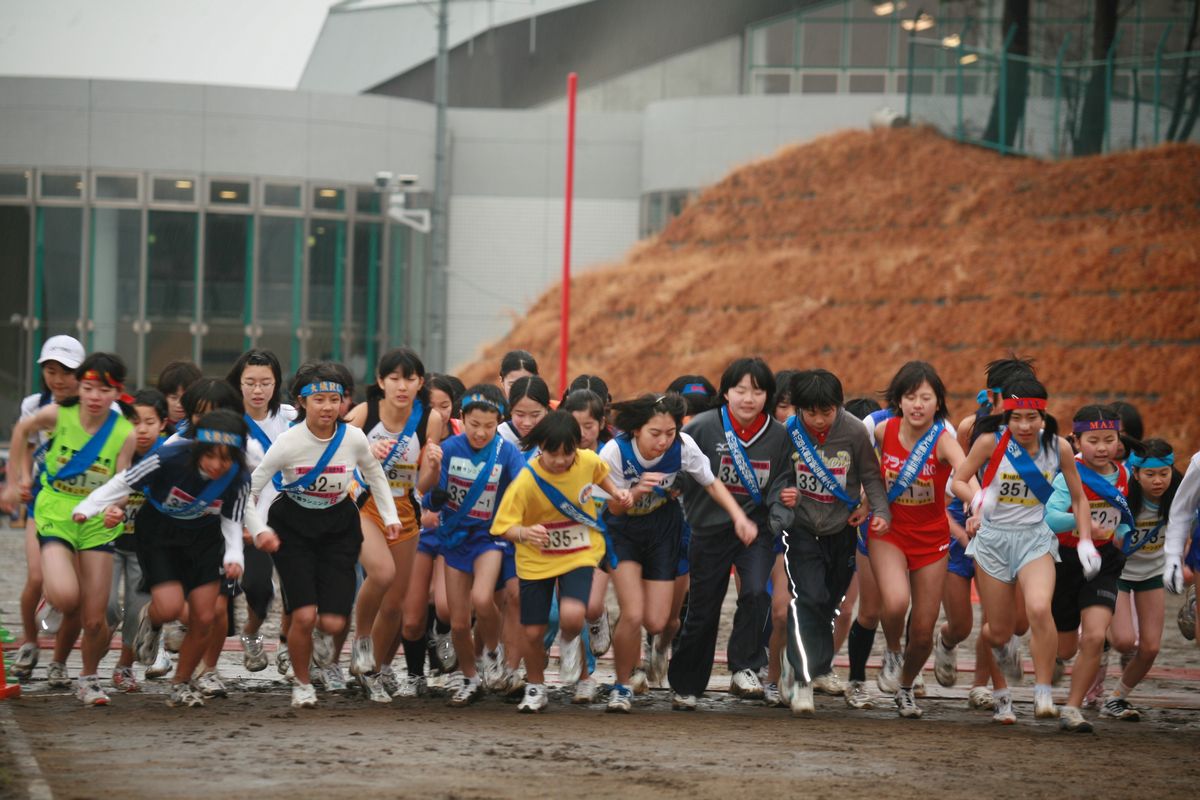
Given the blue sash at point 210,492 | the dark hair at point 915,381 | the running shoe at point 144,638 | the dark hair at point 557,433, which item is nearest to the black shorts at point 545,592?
the dark hair at point 557,433

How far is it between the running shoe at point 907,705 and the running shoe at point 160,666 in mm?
4539

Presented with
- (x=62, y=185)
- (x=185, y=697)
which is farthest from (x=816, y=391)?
(x=62, y=185)

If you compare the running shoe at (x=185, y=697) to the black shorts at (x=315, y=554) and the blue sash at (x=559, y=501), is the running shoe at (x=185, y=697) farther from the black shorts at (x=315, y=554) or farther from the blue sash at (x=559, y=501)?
the blue sash at (x=559, y=501)

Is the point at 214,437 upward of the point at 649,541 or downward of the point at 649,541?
upward

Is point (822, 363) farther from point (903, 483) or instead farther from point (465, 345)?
point (903, 483)

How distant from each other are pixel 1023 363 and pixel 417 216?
26.7m

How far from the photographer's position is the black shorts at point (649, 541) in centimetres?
893

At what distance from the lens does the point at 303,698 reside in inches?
327

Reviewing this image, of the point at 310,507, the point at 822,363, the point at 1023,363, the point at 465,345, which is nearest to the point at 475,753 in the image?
the point at 310,507

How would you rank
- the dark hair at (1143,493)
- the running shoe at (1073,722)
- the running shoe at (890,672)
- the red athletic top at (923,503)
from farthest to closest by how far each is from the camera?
the running shoe at (890,672)
the dark hair at (1143,493)
the red athletic top at (923,503)
the running shoe at (1073,722)

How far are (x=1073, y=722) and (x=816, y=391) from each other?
2296mm

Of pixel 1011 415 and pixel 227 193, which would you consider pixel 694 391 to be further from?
pixel 227 193

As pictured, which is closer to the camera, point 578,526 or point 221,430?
point 221,430

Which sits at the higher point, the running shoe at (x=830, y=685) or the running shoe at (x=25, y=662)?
the running shoe at (x=25, y=662)
